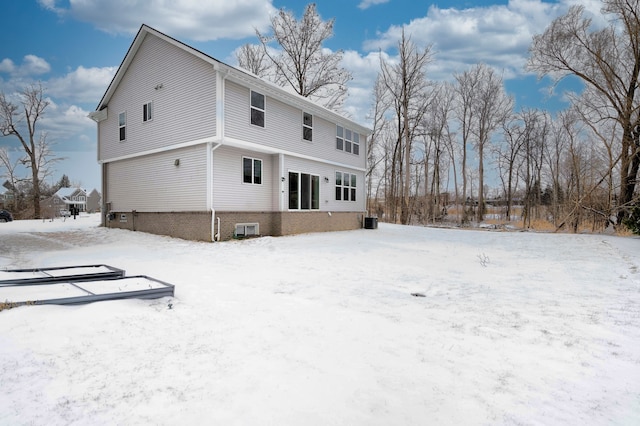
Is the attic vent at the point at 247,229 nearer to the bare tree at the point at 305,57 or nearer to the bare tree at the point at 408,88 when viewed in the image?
the bare tree at the point at 408,88

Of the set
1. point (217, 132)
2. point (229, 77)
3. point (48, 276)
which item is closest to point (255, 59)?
point (229, 77)

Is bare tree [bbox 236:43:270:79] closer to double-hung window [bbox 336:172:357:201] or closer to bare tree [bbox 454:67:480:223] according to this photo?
double-hung window [bbox 336:172:357:201]

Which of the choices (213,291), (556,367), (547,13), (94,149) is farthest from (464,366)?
(547,13)

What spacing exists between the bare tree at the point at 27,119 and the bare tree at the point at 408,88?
27.1 metres

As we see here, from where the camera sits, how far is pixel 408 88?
25.1 metres

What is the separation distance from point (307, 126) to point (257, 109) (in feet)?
10.0

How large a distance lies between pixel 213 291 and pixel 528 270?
20.5 feet

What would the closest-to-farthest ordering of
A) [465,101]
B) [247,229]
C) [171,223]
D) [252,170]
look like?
1. [171,223]
2. [247,229]
3. [252,170]
4. [465,101]

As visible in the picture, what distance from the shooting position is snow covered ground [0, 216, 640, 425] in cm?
212

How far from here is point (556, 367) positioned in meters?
2.78

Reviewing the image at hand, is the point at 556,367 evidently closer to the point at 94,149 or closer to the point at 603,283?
the point at 603,283

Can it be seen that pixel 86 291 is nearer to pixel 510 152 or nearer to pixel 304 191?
pixel 304 191

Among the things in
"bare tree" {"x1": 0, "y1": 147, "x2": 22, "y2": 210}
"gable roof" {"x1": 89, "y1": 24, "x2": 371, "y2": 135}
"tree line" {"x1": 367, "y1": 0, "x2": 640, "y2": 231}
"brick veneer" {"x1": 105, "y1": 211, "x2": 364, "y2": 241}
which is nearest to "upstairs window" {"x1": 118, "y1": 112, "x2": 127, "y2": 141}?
"gable roof" {"x1": 89, "y1": 24, "x2": 371, "y2": 135}

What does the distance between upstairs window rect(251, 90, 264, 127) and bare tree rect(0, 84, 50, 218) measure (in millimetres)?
23110
